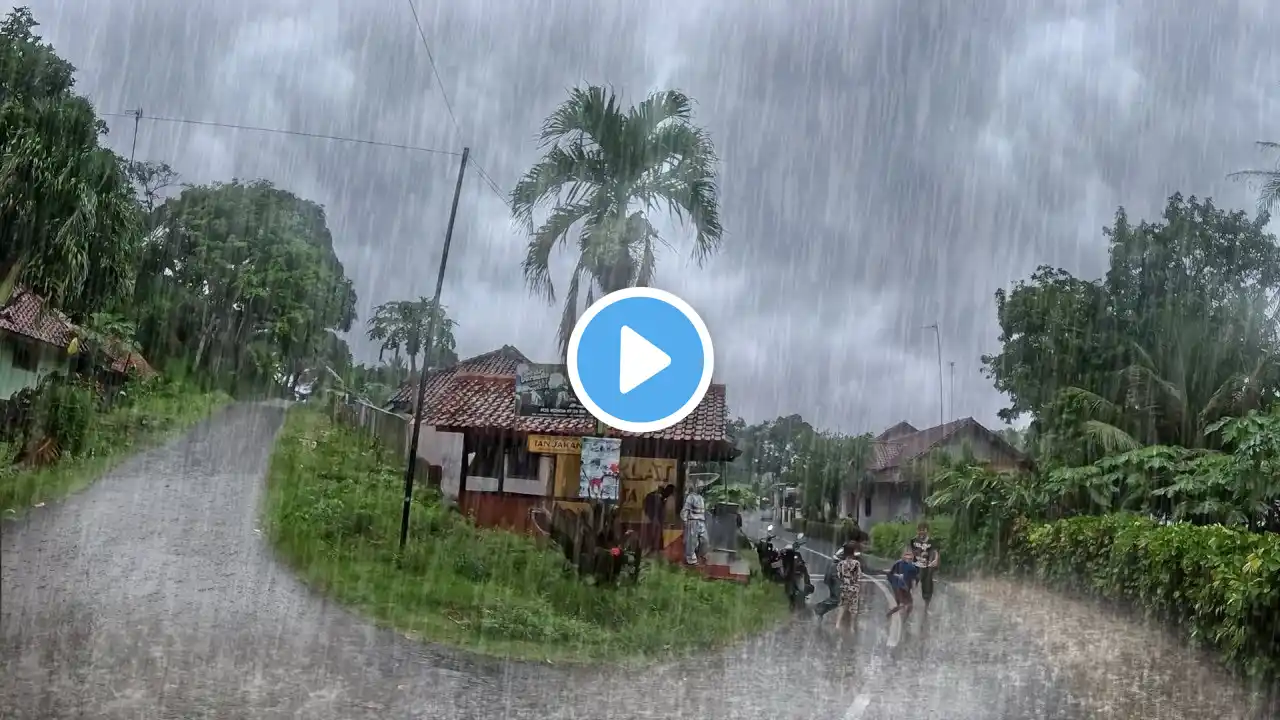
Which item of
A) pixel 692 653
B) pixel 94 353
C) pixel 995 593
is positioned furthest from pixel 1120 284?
pixel 94 353

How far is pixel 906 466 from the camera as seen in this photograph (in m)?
23.0

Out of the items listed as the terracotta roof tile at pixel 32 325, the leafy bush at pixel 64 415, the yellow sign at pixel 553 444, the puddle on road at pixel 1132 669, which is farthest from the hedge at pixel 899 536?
the terracotta roof tile at pixel 32 325

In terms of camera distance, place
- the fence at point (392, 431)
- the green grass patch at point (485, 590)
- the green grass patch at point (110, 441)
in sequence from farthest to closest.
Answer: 1. the fence at point (392, 431)
2. the green grass patch at point (110, 441)
3. the green grass patch at point (485, 590)

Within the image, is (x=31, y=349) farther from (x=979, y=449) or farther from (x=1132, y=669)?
(x=979, y=449)

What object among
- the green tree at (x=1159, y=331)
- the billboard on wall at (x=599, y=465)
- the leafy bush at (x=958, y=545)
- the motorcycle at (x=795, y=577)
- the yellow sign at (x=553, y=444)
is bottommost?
the motorcycle at (x=795, y=577)

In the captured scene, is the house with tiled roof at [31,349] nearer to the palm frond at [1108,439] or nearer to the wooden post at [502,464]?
the wooden post at [502,464]

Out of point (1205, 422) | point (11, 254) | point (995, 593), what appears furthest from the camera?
point (1205, 422)

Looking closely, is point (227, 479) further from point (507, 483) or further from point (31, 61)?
point (31, 61)

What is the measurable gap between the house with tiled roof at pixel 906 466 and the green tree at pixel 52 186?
43.7 ft

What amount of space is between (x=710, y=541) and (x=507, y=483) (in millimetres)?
3198

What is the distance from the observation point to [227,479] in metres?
16.5

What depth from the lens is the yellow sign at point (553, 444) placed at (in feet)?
46.4

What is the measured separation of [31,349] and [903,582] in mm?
18533

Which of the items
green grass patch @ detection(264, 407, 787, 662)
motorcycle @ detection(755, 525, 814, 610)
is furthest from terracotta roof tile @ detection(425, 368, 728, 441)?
motorcycle @ detection(755, 525, 814, 610)
